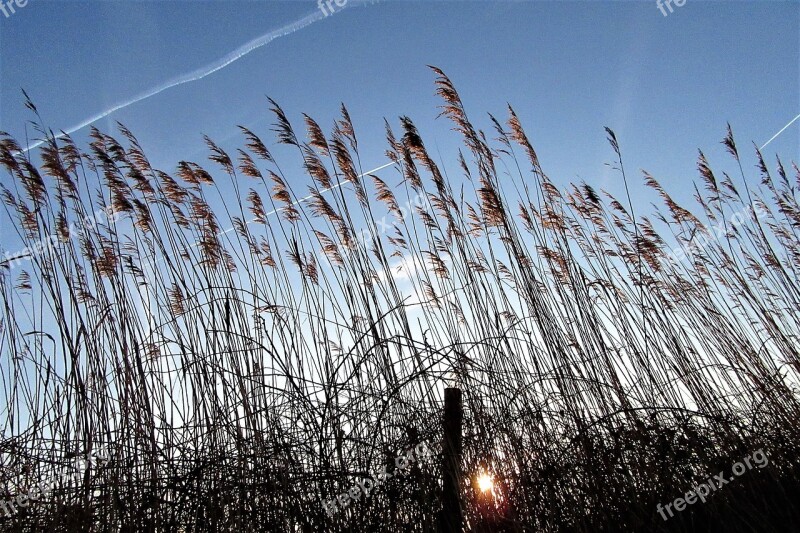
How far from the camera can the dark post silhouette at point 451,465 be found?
197 cm

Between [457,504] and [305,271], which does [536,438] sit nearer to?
[457,504]

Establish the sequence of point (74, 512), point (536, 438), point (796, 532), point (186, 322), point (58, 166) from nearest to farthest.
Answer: point (796, 532) < point (74, 512) < point (536, 438) < point (186, 322) < point (58, 166)

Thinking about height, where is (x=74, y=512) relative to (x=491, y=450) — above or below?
above

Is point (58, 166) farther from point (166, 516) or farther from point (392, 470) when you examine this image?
point (392, 470)

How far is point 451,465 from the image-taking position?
7.00 feet

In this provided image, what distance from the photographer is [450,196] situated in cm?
359

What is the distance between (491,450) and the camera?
2.31 m

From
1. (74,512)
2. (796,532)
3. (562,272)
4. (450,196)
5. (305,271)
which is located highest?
(450,196)

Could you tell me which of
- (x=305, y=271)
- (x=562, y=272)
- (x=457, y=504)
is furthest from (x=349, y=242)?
(x=457, y=504)

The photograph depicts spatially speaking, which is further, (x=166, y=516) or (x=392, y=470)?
(x=392, y=470)

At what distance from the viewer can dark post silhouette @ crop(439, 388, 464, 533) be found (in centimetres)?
197

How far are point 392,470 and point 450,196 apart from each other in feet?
6.44

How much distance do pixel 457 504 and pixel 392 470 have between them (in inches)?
13.6

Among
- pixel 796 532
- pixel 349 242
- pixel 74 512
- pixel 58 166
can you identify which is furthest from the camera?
pixel 349 242
